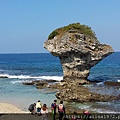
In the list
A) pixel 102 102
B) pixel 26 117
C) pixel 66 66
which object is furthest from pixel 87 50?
pixel 26 117

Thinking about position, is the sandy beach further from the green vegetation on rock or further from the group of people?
the green vegetation on rock

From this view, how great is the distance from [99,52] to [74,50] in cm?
→ 499

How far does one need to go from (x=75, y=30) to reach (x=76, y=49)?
4.15 metres

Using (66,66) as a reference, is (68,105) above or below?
below

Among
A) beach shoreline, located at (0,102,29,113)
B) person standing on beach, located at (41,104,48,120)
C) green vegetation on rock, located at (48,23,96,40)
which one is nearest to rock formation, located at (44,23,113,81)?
green vegetation on rock, located at (48,23,96,40)

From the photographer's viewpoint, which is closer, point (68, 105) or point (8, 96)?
point (68, 105)

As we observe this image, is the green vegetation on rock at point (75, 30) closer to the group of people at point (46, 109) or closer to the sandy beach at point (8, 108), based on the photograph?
the sandy beach at point (8, 108)

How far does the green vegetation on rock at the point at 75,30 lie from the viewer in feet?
173

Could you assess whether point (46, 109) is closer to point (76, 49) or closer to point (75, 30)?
point (76, 49)

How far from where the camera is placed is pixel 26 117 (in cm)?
2344

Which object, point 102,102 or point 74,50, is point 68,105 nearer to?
point 102,102

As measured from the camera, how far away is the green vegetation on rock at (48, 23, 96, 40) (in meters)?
52.9

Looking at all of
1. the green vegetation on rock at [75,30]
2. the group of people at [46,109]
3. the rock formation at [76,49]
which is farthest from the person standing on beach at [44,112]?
the green vegetation on rock at [75,30]

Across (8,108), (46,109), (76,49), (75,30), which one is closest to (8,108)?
(8,108)
